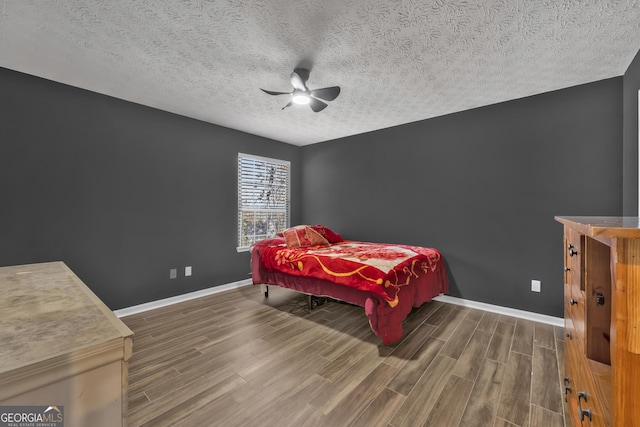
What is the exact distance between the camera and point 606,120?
260cm

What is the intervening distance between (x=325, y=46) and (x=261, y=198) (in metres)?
2.98

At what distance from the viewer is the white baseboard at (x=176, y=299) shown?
121 inches

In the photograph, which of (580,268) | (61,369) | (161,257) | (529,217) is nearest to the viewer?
(61,369)

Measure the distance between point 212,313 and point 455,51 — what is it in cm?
367

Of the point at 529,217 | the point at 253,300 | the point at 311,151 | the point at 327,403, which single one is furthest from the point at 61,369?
the point at 311,151

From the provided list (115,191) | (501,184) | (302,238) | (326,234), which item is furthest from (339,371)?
(115,191)

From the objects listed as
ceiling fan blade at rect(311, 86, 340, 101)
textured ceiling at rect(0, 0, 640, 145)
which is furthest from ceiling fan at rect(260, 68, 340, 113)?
textured ceiling at rect(0, 0, 640, 145)

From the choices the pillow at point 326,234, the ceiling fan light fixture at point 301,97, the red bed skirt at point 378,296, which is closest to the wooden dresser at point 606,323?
the red bed skirt at point 378,296

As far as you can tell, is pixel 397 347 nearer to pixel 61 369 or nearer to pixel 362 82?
pixel 61 369

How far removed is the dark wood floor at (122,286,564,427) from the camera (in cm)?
158

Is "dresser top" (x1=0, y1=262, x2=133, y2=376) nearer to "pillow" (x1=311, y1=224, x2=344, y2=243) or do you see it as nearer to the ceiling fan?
the ceiling fan

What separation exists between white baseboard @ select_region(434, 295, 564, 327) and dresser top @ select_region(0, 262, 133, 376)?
373 cm

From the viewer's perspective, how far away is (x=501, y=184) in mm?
3143

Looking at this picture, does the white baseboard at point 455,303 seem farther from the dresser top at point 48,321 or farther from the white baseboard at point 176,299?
the dresser top at point 48,321
